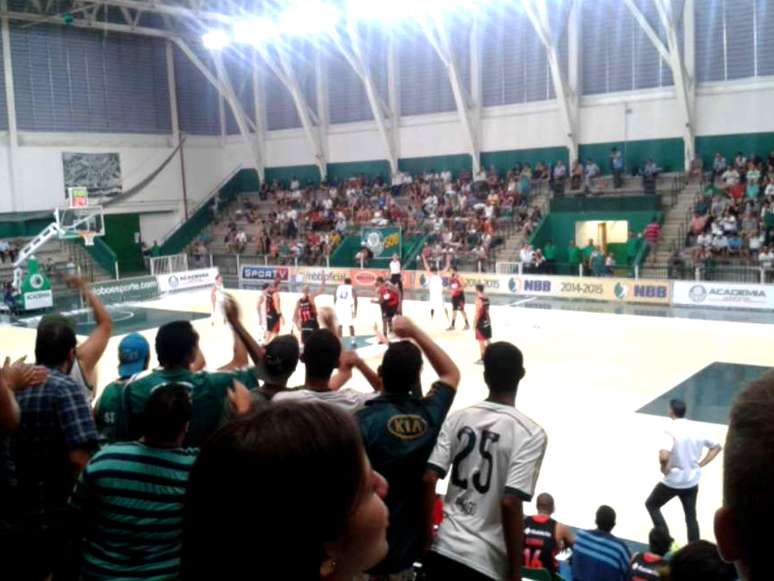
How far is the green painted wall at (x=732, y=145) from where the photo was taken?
25.9m

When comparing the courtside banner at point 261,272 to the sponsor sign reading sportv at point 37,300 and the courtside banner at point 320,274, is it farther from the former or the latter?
the sponsor sign reading sportv at point 37,300

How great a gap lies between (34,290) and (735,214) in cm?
2220

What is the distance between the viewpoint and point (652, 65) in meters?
27.8

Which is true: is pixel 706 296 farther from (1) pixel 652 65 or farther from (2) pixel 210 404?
(2) pixel 210 404

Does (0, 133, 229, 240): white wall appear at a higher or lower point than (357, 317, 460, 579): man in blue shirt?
higher

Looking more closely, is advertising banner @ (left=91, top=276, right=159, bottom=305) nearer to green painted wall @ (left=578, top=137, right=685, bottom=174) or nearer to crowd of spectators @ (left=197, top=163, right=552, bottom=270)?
crowd of spectators @ (left=197, top=163, right=552, bottom=270)

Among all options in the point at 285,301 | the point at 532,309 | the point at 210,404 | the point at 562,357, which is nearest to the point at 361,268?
the point at 285,301

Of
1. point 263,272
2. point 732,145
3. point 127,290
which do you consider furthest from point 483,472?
point 263,272

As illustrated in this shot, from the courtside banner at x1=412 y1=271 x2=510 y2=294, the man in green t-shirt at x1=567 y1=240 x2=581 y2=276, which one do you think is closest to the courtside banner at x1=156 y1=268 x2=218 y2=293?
A: the courtside banner at x1=412 y1=271 x2=510 y2=294

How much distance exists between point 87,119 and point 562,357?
88.9 ft

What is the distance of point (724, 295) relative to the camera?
21.4 m

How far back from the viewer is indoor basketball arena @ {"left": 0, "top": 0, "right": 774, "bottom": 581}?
263cm

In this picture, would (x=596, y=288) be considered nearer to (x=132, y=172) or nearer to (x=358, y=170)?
(x=358, y=170)

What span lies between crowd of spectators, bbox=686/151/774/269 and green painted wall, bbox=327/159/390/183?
1405cm
